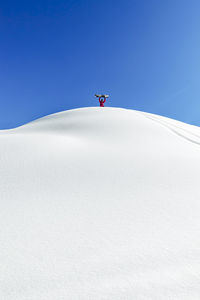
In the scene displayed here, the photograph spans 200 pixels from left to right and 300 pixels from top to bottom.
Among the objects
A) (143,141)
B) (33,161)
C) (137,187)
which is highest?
(143,141)

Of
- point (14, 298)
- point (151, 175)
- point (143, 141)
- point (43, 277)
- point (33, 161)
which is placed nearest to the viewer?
point (14, 298)

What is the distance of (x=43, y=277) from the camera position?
51.8 inches

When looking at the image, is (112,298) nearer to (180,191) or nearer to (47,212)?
(47,212)

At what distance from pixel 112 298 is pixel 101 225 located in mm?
802

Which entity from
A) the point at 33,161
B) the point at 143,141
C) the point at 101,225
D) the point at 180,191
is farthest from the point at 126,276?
the point at 143,141

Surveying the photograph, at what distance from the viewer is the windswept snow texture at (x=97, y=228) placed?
128 centimetres

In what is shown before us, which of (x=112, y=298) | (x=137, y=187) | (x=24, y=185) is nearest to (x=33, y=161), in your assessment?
(x=24, y=185)

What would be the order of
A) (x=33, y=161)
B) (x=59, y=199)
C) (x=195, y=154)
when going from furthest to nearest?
(x=195, y=154), (x=33, y=161), (x=59, y=199)

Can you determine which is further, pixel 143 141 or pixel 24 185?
pixel 143 141

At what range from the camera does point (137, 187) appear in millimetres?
3049

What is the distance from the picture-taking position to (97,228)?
1915 millimetres

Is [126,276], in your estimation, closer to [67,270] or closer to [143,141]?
[67,270]

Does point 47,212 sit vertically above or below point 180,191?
below

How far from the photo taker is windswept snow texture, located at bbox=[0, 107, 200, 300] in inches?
50.2
